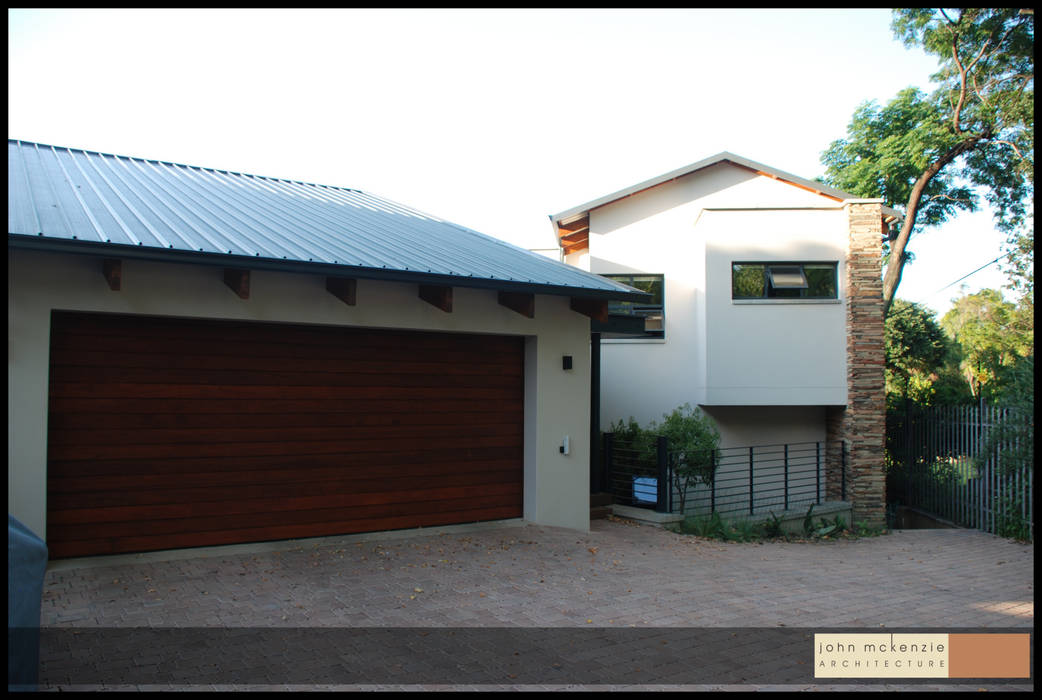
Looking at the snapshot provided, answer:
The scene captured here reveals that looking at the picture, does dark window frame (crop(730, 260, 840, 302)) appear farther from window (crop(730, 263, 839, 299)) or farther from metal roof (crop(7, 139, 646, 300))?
metal roof (crop(7, 139, 646, 300))

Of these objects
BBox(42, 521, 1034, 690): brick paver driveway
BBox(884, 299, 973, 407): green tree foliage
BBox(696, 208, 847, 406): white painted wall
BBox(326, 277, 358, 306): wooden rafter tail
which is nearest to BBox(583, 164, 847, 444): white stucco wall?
BBox(696, 208, 847, 406): white painted wall

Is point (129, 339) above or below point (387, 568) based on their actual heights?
above

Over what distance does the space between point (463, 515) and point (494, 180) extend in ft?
87.2

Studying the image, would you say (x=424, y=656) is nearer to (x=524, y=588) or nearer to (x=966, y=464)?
(x=524, y=588)

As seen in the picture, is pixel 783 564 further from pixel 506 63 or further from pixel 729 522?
pixel 506 63

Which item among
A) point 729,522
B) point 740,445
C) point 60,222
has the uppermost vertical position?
point 60,222

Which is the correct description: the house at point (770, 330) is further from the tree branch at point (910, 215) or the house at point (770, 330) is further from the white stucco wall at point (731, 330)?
the tree branch at point (910, 215)

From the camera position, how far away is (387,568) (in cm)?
734

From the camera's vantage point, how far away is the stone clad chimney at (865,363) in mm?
14703

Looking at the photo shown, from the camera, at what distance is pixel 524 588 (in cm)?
693

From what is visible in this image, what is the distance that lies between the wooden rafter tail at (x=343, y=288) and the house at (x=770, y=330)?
25.0 feet

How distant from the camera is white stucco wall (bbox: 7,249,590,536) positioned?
642cm

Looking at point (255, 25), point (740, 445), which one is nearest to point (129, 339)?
point (255, 25)

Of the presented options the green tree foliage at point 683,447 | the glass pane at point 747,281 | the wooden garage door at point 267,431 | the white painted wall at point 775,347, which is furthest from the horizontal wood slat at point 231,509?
the glass pane at point 747,281
